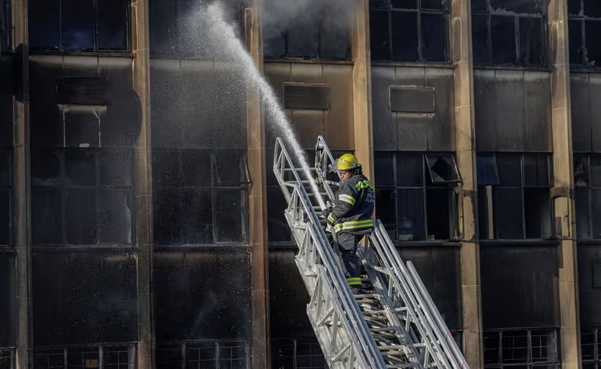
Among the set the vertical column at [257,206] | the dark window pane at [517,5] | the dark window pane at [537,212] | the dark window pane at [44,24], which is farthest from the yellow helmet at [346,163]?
the dark window pane at [517,5]

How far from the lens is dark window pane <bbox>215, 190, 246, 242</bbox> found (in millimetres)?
19000

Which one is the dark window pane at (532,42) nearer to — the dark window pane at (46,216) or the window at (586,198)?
the window at (586,198)

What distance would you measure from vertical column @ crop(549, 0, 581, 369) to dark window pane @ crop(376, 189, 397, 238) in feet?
12.0

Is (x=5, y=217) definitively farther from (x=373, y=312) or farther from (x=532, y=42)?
(x=532, y=42)

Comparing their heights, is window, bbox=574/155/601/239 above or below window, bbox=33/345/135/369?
above

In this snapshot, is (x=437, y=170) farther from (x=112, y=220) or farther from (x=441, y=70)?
(x=112, y=220)

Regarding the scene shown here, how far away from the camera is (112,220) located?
18406mm

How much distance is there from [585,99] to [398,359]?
1006 centimetres

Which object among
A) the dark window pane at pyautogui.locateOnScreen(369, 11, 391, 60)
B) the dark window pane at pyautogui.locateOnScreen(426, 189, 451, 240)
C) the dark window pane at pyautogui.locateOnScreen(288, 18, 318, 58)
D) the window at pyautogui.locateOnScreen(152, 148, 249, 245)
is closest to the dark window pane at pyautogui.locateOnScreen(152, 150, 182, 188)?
the window at pyautogui.locateOnScreen(152, 148, 249, 245)

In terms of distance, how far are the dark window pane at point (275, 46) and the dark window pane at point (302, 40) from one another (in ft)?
0.47

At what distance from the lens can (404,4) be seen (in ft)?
68.4

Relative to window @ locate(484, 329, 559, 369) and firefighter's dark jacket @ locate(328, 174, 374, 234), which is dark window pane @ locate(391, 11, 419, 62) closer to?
window @ locate(484, 329, 559, 369)

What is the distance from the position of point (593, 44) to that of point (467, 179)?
182 inches

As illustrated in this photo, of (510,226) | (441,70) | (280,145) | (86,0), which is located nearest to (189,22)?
(86,0)
